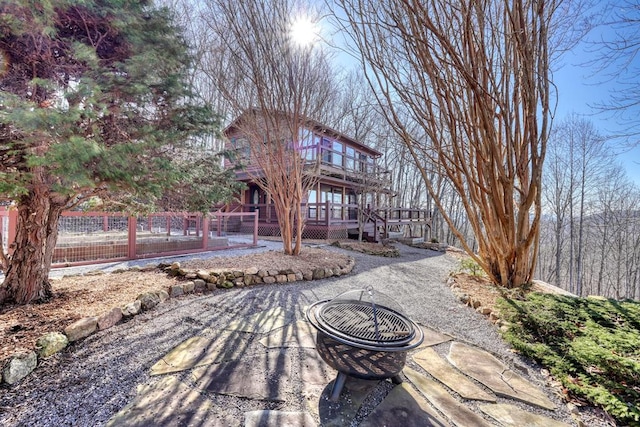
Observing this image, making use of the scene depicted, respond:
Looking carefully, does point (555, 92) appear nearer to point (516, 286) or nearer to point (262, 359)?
point (516, 286)

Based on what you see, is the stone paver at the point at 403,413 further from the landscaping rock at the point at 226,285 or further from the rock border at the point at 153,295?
the landscaping rock at the point at 226,285

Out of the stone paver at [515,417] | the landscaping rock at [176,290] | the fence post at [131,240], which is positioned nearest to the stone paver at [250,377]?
the stone paver at [515,417]

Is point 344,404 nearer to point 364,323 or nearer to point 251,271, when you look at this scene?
point 364,323

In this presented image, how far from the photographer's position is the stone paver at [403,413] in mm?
1629

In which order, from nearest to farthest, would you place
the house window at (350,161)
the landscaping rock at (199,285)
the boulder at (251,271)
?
the landscaping rock at (199,285), the boulder at (251,271), the house window at (350,161)

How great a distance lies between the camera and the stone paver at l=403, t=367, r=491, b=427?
67.0 inches

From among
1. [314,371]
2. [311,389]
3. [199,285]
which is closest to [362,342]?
[311,389]

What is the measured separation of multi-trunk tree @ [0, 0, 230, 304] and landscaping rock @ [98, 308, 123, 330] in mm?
954

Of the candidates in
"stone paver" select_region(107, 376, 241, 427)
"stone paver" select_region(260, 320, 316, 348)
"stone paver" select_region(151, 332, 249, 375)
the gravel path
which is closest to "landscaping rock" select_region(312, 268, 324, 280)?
the gravel path

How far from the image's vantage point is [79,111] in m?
2.08

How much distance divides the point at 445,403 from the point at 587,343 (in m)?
1.63

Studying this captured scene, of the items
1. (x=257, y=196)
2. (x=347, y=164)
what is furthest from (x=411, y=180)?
(x=257, y=196)

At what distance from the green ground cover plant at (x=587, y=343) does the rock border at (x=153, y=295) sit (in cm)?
341

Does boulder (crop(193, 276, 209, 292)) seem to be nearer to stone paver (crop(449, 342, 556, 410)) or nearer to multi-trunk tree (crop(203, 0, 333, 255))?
multi-trunk tree (crop(203, 0, 333, 255))
